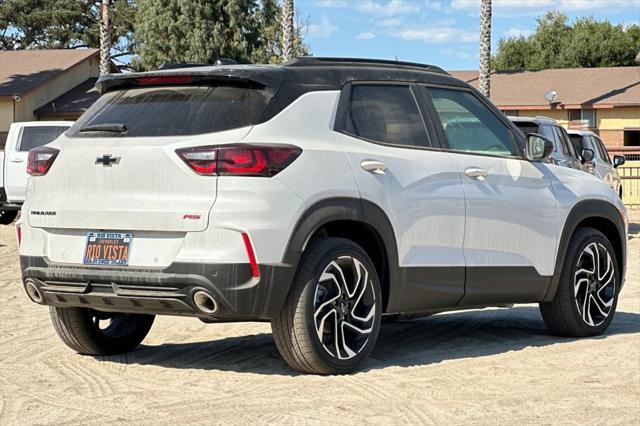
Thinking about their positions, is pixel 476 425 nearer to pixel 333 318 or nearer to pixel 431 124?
pixel 333 318

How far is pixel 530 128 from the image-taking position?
56.5ft

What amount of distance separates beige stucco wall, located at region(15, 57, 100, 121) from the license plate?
124ft

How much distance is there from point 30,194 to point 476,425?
3218 mm

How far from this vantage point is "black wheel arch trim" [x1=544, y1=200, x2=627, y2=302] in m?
9.11

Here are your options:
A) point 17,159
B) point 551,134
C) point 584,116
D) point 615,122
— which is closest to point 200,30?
point 584,116

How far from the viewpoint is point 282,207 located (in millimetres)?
6945

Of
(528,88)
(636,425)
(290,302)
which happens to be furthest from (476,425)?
(528,88)

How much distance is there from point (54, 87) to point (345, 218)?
40760mm

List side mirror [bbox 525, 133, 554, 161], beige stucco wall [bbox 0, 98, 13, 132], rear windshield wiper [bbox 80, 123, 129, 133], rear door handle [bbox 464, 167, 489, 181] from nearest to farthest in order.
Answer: rear windshield wiper [bbox 80, 123, 129, 133] → rear door handle [bbox 464, 167, 489, 181] → side mirror [bbox 525, 133, 554, 161] → beige stucco wall [bbox 0, 98, 13, 132]

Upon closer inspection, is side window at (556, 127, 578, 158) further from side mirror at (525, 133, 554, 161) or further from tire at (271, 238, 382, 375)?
tire at (271, 238, 382, 375)

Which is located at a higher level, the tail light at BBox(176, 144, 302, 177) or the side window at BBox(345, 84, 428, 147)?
the side window at BBox(345, 84, 428, 147)

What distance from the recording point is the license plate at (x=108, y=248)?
7.09 m

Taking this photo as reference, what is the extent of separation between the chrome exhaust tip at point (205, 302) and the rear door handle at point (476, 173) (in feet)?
7.39

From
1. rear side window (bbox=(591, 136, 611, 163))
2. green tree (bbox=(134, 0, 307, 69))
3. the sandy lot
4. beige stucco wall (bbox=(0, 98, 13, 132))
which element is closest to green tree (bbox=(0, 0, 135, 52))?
green tree (bbox=(134, 0, 307, 69))
